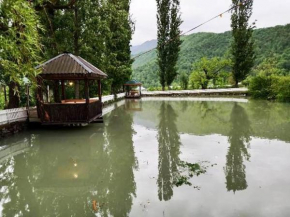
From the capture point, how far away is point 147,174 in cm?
592

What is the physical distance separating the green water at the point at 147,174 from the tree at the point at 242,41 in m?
26.7

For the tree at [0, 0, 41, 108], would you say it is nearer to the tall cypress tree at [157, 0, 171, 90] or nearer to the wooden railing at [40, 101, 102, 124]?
the wooden railing at [40, 101, 102, 124]

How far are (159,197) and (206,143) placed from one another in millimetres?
4730

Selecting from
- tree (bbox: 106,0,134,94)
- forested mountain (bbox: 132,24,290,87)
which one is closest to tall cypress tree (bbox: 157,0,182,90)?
tree (bbox: 106,0,134,94)

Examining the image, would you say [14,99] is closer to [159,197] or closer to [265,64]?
[159,197]

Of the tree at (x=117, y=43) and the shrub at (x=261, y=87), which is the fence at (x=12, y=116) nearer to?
the tree at (x=117, y=43)

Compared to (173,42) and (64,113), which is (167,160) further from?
(173,42)

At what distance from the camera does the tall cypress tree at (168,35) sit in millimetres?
36000

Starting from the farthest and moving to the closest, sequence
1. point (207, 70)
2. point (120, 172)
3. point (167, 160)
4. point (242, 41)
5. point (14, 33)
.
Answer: point (207, 70), point (242, 41), point (167, 160), point (120, 172), point (14, 33)

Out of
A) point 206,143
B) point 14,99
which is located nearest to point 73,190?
point 206,143

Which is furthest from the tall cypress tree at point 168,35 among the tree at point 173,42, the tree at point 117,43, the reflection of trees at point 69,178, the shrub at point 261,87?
the reflection of trees at point 69,178

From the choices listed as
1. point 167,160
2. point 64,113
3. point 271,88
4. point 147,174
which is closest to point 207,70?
point 271,88

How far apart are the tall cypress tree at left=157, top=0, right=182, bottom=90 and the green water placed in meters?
27.9

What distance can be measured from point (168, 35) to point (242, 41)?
1153cm
